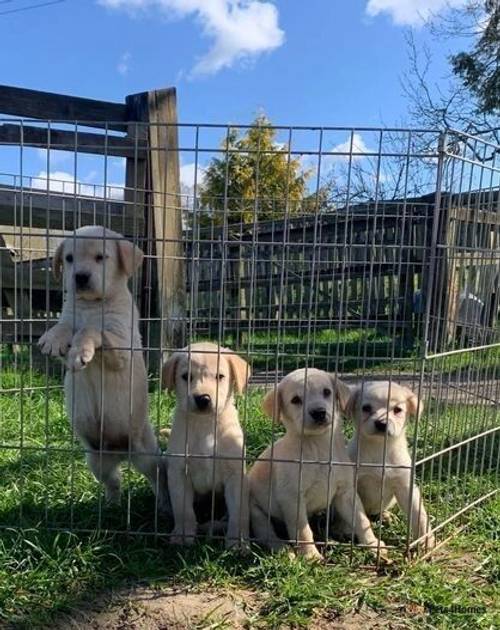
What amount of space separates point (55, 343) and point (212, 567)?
1.34 metres

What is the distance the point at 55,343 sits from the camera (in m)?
3.27

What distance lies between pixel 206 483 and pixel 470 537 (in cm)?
142

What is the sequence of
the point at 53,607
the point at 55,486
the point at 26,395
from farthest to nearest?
the point at 26,395 → the point at 55,486 → the point at 53,607

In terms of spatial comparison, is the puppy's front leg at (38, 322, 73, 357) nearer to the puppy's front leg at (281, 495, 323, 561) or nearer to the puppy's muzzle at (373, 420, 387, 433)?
the puppy's front leg at (281, 495, 323, 561)

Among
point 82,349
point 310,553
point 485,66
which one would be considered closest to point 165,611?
point 310,553

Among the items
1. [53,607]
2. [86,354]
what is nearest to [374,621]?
[53,607]

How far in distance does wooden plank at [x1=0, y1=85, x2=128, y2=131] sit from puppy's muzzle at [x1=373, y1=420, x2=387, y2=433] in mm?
3938

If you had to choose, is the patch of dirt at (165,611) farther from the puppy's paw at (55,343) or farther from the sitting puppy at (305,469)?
the puppy's paw at (55,343)

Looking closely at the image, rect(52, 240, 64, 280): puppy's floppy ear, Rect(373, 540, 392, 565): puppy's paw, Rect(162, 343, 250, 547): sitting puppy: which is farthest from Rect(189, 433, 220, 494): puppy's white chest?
Rect(52, 240, 64, 280): puppy's floppy ear

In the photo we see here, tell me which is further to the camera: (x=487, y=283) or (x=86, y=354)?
(x=487, y=283)

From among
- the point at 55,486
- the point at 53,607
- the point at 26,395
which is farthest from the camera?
the point at 26,395

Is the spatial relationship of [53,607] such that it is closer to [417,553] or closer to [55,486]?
[55,486]

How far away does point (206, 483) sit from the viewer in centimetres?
328

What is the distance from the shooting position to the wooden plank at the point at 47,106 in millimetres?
5922
